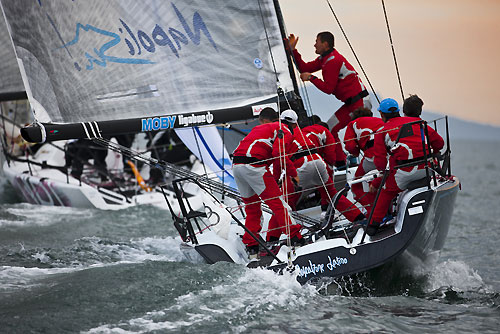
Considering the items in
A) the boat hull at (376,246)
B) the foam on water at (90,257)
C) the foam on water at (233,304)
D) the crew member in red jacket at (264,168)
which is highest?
the crew member in red jacket at (264,168)

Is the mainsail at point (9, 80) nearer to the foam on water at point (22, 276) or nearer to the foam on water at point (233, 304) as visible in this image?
the foam on water at point (22, 276)

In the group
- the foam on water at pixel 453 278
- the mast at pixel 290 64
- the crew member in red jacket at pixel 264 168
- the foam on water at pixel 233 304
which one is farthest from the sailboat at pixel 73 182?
the foam on water at pixel 233 304

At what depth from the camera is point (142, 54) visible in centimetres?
665

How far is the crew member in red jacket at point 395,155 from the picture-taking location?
5.88 meters

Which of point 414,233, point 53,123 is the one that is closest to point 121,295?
point 53,123

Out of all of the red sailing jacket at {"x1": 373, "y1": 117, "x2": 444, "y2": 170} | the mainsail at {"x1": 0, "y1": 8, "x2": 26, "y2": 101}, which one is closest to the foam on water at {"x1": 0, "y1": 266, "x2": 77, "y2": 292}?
the red sailing jacket at {"x1": 373, "y1": 117, "x2": 444, "y2": 170}

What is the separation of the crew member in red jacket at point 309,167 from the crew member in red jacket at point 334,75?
3.49 feet

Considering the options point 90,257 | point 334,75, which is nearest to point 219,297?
point 90,257

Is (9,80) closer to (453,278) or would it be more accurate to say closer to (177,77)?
(177,77)

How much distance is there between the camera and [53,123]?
6.12 m

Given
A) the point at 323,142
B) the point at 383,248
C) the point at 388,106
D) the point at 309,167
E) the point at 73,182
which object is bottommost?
the point at 73,182

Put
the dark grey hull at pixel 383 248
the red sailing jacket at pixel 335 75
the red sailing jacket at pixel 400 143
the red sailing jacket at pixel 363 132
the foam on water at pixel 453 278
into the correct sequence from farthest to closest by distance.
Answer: the red sailing jacket at pixel 335 75
the red sailing jacket at pixel 363 132
the foam on water at pixel 453 278
the red sailing jacket at pixel 400 143
the dark grey hull at pixel 383 248

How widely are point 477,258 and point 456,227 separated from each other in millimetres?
3191

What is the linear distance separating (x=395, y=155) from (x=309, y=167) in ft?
3.53
